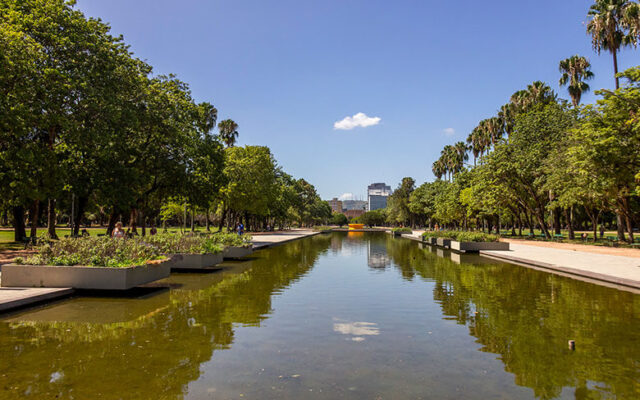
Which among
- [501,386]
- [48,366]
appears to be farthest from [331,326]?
[48,366]

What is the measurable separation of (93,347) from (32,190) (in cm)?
1706

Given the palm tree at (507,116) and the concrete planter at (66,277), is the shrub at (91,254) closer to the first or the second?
the concrete planter at (66,277)

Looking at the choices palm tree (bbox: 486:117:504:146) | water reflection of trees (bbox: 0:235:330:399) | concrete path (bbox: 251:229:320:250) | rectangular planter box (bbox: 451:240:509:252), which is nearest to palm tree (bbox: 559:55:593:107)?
palm tree (bbox: 486:117:504:146)

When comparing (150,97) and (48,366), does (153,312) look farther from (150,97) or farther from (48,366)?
(150,97)

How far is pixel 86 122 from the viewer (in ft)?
79.2

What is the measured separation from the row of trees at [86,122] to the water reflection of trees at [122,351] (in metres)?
13.6

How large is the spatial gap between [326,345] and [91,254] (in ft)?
28.6

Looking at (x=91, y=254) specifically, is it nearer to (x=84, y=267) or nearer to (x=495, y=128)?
(x=84, y=267)

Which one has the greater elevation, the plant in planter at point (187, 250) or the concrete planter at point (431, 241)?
the plant in planter at point (187, 250)

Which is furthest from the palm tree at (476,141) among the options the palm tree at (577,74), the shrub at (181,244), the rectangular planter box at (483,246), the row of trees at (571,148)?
the shrub at (181,244)

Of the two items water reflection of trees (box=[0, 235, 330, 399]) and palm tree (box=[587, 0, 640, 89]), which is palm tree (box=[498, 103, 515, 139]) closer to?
palm tree (box=[587, 0, 640, 89])

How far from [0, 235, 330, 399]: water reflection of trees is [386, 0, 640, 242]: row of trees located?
66.5 ft

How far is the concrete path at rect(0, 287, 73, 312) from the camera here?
947 cm

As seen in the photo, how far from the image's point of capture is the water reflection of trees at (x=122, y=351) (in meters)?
5.25
